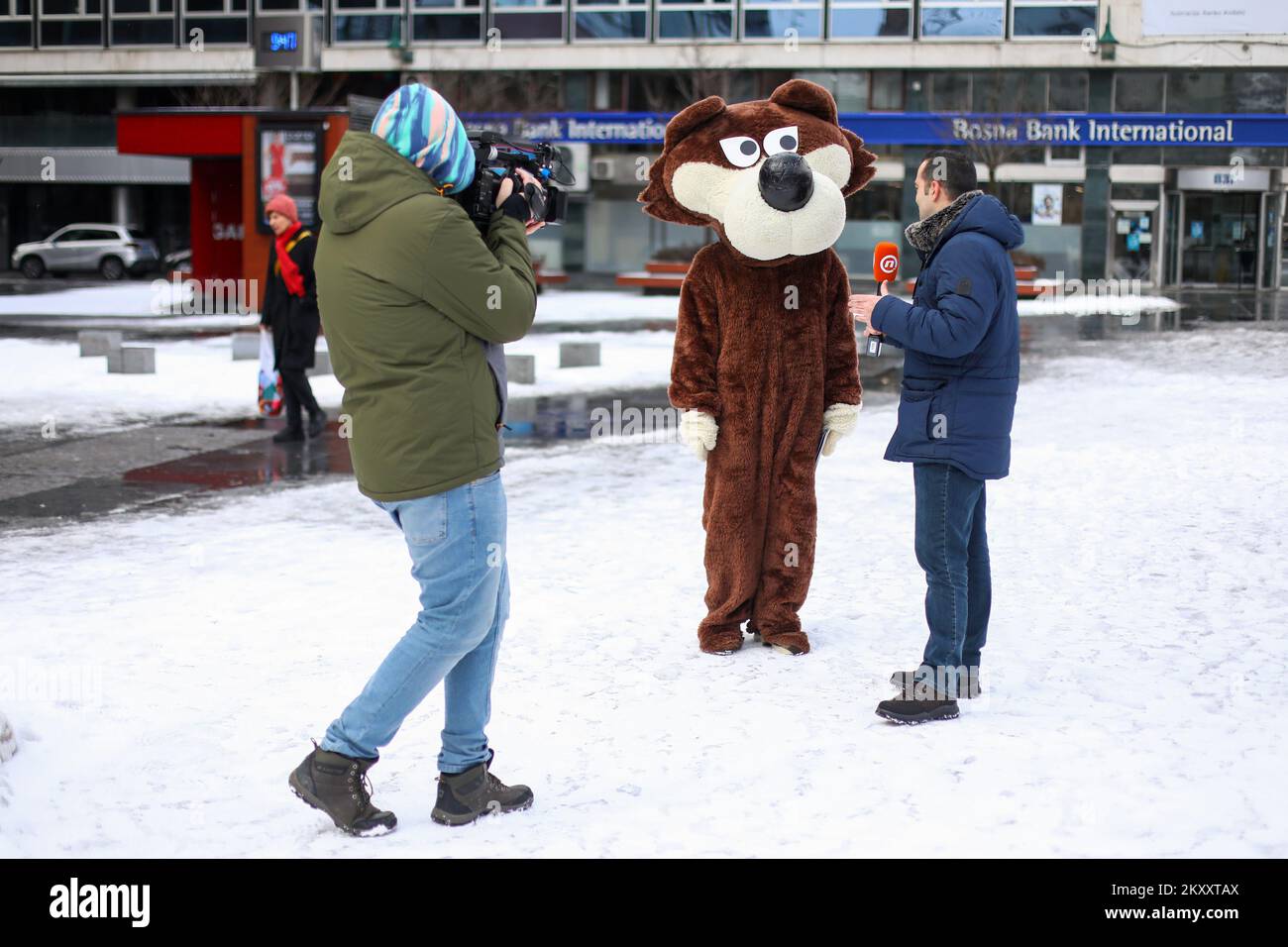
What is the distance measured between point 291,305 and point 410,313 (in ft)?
24.0

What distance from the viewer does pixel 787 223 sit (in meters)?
5.09

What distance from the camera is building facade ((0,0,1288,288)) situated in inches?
1385

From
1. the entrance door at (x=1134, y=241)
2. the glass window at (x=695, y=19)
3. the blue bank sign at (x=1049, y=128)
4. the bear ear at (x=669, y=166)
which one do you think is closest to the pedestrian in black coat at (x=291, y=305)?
the bear ear at (x=669, y=166)

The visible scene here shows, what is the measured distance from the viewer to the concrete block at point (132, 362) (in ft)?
47.8

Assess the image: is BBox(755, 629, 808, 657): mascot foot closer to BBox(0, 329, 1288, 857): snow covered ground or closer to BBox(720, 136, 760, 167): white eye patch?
BBox(0, 329, 1288, 857): snow covered ground

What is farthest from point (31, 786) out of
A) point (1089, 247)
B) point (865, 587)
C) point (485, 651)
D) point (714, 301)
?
point (1089, 247)

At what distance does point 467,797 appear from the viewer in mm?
3764

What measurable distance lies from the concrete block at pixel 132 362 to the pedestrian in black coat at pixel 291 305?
4426 millimetres

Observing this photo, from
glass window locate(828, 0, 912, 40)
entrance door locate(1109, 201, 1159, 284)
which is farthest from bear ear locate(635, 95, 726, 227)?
entrance door locate(1109, 201, 1159, 284)

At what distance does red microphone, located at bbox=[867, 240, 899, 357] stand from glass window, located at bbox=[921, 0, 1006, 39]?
108 ft

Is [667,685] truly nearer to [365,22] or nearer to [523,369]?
[523,369]

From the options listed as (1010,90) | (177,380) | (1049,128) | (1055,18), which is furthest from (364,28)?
(177,380)

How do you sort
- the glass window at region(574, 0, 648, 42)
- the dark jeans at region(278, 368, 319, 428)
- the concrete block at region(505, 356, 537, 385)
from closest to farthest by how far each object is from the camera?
the dark jeans at region(278, 368, 319, 428), the concrete block at region(505, 356, 537, 385), the glass window at region(574, 0, 648, 42)

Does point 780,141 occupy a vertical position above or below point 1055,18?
below
